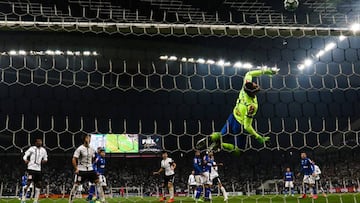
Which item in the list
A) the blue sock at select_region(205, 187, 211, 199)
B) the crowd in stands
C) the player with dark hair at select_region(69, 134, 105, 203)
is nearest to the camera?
→ the player with dark hair at select_region(69, 134, 105, 203)

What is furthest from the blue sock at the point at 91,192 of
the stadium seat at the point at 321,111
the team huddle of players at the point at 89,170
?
the stadium seat at the point at 321,111

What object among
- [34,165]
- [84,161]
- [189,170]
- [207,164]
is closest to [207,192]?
[207,164]

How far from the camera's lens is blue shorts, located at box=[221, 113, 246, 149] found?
6.51m

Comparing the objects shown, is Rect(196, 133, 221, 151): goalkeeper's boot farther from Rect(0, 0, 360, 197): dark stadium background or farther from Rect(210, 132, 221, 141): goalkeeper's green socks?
Rect(0, 0, 360, 197): dark stadium background

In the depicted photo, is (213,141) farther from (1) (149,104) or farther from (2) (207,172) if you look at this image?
(1) (149,104)

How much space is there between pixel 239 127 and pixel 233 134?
0.64 ft

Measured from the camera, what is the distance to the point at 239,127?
262 inches

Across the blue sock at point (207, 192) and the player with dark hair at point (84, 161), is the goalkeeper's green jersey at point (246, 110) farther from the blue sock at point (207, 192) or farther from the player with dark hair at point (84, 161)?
the blue sock at point (207, 192)

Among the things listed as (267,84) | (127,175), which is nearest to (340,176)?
(267,84)

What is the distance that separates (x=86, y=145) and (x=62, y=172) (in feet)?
67.0

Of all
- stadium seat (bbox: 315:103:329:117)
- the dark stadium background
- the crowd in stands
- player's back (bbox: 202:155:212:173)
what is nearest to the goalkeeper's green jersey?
player's back (bbox: 202:155:212:173)

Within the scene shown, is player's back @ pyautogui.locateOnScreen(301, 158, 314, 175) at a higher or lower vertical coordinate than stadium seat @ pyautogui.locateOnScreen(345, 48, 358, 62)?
lower

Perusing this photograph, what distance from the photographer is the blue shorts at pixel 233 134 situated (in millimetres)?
6512

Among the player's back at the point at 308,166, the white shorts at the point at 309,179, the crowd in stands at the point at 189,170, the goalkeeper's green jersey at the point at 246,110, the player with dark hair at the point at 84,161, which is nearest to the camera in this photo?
the goalkeeper's green jersey at the point at 246,110
